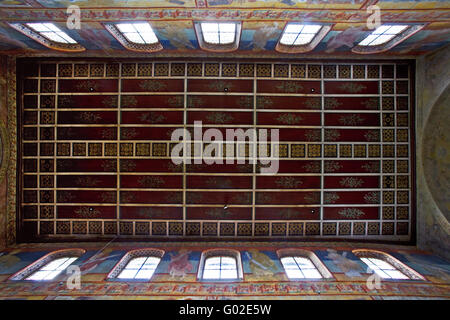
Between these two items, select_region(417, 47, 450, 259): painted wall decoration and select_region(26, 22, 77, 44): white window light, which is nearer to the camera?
select_region(26, 22, 77, 44): white window light

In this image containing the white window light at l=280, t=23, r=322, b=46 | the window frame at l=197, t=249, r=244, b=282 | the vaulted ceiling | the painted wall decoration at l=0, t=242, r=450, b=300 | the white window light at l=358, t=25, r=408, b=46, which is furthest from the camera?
the white window light at l=280, t=23, r=322, b=46

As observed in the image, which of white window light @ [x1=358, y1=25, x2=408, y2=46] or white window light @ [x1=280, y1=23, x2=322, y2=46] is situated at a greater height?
white window light @ [x1=280, y1=23, x2=322, y2=46]

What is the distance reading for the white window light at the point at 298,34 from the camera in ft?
29.6

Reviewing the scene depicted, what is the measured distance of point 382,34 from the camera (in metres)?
9.20

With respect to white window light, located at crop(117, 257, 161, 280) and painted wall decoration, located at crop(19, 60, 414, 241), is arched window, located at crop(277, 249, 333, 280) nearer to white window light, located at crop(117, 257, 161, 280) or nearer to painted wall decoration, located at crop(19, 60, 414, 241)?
painted wall decoration, located at crop(19, 60, 414, 241)

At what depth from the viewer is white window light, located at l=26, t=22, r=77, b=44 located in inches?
342

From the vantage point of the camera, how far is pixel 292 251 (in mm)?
10156

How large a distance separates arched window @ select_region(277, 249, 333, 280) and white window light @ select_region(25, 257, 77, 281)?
888 cm

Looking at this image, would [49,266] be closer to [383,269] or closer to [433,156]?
[383,269]

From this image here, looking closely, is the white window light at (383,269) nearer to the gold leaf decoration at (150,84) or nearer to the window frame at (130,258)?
the window frame at (130,258)

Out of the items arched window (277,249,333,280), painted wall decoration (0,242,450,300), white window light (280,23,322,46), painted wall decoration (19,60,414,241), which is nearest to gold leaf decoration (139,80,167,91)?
painted wall decoration (19,60,414,241)

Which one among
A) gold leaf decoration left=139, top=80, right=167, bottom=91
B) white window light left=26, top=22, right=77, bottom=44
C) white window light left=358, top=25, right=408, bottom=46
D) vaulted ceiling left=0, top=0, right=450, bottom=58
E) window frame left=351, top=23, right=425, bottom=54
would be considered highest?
white window light left=358, top=25, right=408, bottom=46
